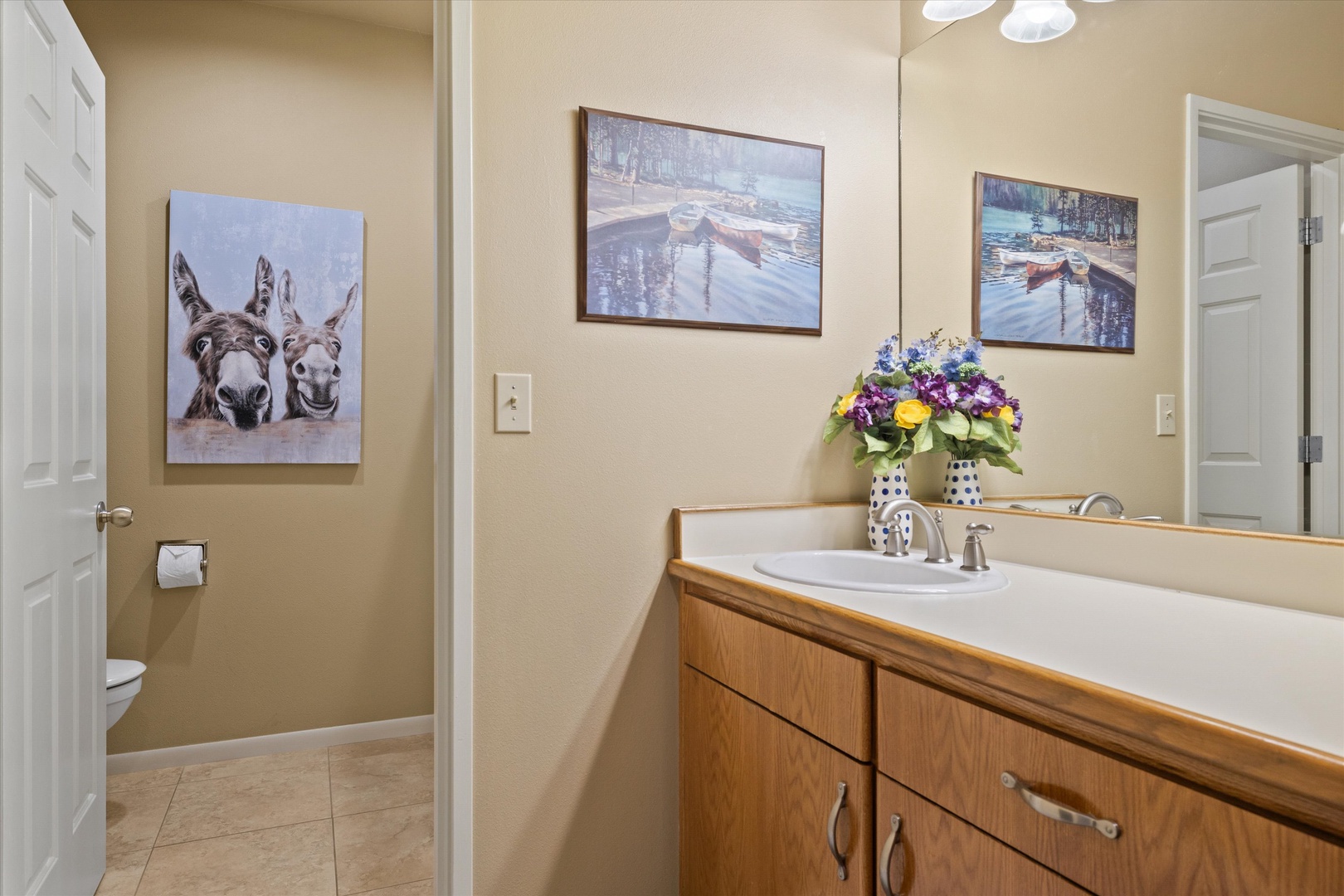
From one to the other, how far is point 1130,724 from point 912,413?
1.02 metres

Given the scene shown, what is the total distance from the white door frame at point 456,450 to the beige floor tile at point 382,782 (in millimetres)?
949

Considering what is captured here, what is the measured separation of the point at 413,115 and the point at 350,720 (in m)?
2.25

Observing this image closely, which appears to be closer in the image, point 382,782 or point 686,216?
point 686,216

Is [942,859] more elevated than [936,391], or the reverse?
[936,391]

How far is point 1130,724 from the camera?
2.14 feet

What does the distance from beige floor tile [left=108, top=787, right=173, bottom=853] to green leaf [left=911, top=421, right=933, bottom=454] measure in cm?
223

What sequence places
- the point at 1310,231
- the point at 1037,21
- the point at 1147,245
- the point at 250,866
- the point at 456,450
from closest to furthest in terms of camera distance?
the point at 1310,231 < the point at 1147,245 < the point at 456,450 < the point at 1037,21 < the point at 250,866

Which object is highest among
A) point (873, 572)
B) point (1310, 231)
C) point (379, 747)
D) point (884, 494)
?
point (1310, 231)

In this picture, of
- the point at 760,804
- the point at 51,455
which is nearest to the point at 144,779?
the point at 51,455

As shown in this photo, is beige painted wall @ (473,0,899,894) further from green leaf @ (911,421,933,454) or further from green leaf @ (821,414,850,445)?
green leaf @ (911,421,933,454)

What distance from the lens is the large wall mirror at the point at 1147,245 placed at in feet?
3.45

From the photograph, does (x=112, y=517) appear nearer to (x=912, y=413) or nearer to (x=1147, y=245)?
(x=912, y=413)

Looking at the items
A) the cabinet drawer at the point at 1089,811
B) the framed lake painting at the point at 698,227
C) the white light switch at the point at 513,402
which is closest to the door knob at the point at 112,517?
the white light switch at the point at 513,402

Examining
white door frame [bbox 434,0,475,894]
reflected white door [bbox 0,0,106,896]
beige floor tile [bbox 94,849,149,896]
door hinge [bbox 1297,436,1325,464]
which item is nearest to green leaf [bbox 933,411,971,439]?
door hinge [bbox 1297,436,1325,464]
